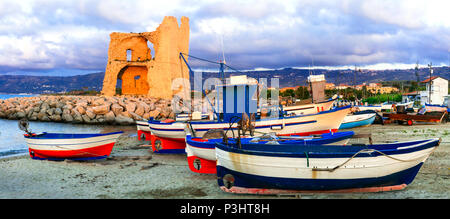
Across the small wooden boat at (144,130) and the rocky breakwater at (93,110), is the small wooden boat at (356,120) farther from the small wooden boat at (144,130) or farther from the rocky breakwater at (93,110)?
the rocky breakwater at (93,110)

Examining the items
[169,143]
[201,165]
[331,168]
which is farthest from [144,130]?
[331,168]

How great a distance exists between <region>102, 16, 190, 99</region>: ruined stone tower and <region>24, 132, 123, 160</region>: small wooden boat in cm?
2014

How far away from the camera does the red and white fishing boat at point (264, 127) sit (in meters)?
13.2

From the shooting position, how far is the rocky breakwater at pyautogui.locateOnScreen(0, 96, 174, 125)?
28.7m

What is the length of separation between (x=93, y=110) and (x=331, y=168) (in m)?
26.5

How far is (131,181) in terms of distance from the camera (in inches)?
351

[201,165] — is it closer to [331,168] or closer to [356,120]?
[331,168]

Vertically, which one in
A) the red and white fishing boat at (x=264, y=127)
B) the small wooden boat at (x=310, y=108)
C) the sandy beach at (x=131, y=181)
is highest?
the small wooden boat at (x=310, y=108)

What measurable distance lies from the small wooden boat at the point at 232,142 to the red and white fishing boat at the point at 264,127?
127 inches

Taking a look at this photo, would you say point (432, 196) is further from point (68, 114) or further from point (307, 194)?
point (68, 114)

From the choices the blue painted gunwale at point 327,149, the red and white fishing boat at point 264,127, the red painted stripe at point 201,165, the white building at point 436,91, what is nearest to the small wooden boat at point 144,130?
the red and white fishing boat at point 264,127
